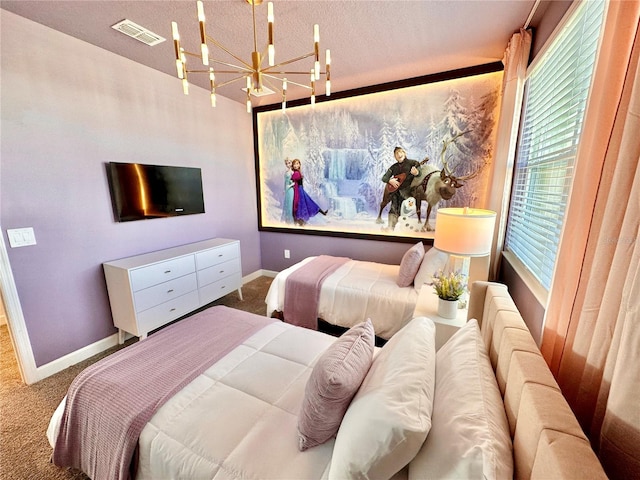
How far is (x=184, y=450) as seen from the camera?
0.99m

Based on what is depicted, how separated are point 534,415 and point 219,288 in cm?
302

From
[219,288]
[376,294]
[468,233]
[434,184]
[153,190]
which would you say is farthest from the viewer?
[219,288]

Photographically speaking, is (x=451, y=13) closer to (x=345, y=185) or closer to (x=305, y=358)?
(x=345, y=185)

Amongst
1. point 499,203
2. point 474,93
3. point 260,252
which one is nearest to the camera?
point 499,203

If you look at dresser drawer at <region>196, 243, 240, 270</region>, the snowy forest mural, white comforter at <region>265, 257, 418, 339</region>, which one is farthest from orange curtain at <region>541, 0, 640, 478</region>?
dresser drawer at <region>196, 243, 240, 270</region>

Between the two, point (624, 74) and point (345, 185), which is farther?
point (345, 185)

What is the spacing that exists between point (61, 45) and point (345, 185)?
285cm

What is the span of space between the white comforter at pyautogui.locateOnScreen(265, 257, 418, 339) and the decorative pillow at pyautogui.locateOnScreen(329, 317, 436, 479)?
1326 mm

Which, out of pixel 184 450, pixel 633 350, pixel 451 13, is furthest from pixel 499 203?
pixel 184 450

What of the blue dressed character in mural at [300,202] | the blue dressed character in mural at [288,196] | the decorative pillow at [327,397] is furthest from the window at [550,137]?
the blue dressed character in mural at [288,196]

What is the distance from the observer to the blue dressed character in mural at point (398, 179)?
312 cm

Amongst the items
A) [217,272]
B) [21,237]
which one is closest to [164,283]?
[217,272]

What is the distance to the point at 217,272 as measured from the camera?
3.09 metres

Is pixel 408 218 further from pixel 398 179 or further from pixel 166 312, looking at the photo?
pixel 166 312
